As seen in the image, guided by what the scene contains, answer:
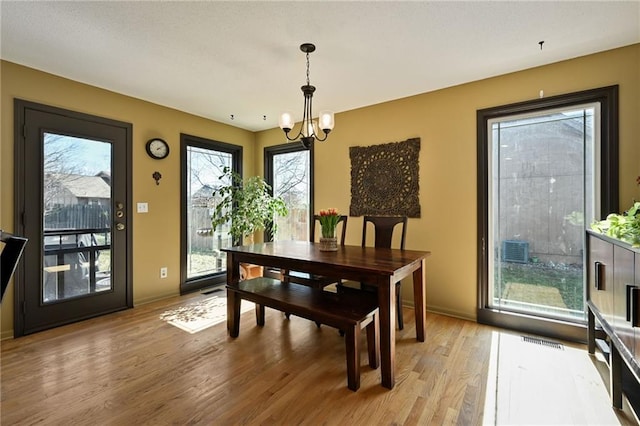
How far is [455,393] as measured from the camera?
188cm

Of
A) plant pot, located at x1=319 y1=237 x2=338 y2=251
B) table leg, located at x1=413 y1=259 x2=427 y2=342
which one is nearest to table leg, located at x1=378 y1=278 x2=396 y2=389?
table leg, located at x1=413 y1=259 x2=427 y2=342

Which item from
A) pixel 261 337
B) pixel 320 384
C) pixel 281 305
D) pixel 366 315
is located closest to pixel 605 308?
pixel 366 315

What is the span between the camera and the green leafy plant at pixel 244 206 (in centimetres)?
419

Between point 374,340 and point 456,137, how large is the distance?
2.25 meters

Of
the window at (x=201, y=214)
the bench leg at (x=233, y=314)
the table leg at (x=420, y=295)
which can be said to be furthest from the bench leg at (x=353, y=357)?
the window at (x=201, y=214)

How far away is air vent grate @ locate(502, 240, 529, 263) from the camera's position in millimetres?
2857

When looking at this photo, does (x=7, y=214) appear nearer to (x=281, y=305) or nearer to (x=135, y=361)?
(x=135, y=361)

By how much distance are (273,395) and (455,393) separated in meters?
1.15

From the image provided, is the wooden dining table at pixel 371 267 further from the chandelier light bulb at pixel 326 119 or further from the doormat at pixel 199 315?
the chandelier light bulb at pixel 326 119

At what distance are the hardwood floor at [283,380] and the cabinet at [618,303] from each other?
0.19m

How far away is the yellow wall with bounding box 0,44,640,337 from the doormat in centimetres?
60

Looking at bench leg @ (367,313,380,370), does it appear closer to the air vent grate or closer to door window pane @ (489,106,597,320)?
door window pane @ (489,106,597,320)

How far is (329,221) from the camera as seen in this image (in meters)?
2.66

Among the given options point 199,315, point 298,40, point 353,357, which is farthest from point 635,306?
point 199,315
